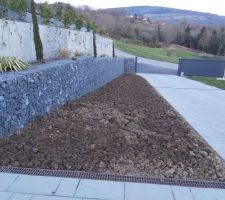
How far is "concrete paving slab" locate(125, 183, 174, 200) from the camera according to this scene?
3.44 meters

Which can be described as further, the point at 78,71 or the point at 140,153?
the point at 78,71

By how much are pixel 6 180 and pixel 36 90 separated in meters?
2.31

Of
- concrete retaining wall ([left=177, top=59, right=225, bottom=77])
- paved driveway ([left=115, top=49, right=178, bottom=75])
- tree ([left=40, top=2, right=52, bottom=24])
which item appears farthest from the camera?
paved driveway ([left=115, top=49, right=178, bottom=75])

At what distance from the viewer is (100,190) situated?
11.6 ft

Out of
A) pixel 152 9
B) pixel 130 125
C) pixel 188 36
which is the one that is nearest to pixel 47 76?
pixel 130 125

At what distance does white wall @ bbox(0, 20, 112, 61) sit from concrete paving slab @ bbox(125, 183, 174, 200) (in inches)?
222

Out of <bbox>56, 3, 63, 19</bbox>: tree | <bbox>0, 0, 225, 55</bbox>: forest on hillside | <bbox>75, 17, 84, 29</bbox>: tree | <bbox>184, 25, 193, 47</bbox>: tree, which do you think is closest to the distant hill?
<bbox>0, 0, 225, 55</bbox>: forest on hillside

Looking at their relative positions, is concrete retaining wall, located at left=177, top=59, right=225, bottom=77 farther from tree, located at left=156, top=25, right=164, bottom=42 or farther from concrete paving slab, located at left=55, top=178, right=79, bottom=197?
tree, located at left=156, top=25, right=164, bottom=42

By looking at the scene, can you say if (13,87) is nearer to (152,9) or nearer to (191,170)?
A: (191,170)

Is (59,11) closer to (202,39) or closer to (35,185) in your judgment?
(35,185)

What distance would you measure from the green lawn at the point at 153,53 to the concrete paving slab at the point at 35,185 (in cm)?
4206

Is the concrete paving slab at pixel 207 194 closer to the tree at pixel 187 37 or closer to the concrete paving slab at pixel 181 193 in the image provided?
the concrete paving slab at pixel 181 193

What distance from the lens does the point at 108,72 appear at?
45.6 feet

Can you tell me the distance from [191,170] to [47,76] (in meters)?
3.39
